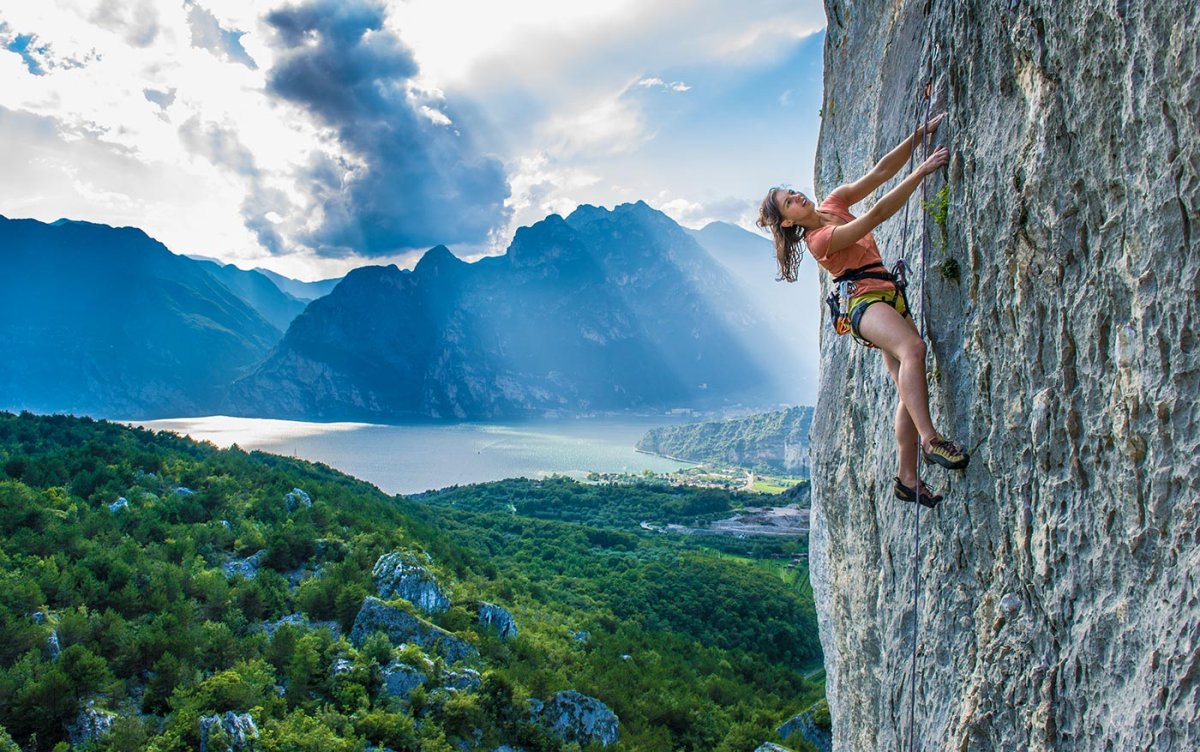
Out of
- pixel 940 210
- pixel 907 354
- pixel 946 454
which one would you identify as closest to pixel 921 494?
pixel 946 454

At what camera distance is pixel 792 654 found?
3584cm

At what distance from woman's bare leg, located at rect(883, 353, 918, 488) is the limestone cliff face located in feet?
0.56

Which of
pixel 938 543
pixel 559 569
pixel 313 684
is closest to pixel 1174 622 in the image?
pixel 938 543

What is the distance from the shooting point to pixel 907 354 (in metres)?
3.92

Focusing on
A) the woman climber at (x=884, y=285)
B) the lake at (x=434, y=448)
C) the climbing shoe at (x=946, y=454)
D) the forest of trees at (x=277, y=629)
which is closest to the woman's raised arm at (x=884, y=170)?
the woman climber at (x=884, y=285)

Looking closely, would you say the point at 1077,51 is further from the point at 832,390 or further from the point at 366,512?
the point at 366,512

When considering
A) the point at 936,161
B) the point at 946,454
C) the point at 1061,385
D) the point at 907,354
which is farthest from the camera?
the point at 936,161

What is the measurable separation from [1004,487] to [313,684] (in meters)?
15.7

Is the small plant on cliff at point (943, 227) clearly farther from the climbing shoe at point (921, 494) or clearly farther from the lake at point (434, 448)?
the lake at point (434, 448)

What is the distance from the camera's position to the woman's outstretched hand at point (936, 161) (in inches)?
158

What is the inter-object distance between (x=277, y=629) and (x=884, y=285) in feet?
55.8

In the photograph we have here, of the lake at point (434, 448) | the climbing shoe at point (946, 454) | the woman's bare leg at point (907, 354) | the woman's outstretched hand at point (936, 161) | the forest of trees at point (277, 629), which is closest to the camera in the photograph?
the climbing shoe at point (946, 454)

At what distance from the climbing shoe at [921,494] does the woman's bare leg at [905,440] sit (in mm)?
35

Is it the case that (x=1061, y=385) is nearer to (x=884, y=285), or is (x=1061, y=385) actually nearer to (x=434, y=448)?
(x=884, y=285)
